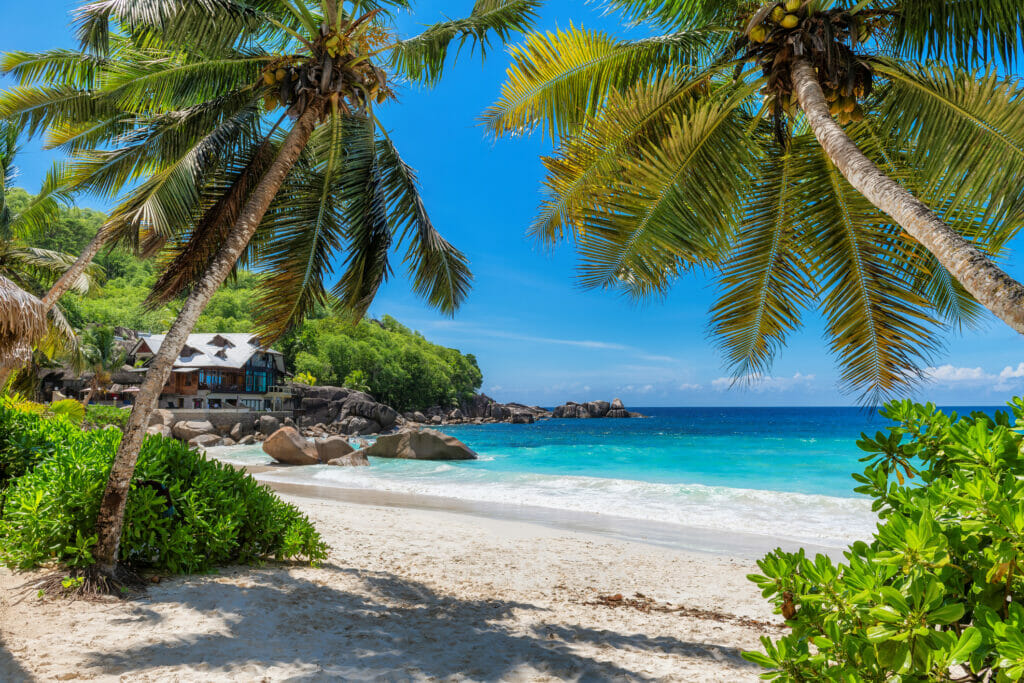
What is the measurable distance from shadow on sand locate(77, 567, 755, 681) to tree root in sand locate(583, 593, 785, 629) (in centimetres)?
104

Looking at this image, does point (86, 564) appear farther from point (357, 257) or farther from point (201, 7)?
point (201, 7)

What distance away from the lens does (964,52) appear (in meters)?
4.79

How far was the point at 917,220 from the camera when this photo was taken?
11.3 feet

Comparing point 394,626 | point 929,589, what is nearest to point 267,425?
point 394,626

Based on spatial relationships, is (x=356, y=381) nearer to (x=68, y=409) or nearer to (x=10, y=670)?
(x=68, y=409)

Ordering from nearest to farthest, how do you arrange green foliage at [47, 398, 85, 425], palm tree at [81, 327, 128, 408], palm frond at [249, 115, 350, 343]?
palm frond at [249, 115, 350, 343] < green foliage at [47, 398, 85, 425] < palm tree at [81, 327, 128, 408]

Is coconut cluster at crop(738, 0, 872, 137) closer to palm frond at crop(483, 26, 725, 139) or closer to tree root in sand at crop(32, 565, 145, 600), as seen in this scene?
palm frond at crop(483, 26, 725, 139)

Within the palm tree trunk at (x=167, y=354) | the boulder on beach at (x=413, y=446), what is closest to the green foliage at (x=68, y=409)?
the palm tree trunk at (x=167, y=354)

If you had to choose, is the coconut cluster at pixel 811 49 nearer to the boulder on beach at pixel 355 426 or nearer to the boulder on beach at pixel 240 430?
the boulder on beach at pixel 240 430

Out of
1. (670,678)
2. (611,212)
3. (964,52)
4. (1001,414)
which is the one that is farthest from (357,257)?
(1001,414)

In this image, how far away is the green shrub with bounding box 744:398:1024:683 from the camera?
1.22m

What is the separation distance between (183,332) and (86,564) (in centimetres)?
224

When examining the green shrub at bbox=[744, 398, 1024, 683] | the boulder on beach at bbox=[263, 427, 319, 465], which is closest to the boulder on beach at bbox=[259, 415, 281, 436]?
the boulder on beach at bbox=[263, 427, 319, 465]

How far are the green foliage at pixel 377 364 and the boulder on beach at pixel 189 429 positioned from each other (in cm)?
3053
